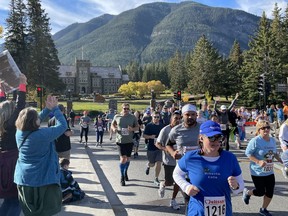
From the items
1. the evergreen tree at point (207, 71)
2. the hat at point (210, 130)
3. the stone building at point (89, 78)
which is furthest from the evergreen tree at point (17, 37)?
the stone building at point (89, 78)

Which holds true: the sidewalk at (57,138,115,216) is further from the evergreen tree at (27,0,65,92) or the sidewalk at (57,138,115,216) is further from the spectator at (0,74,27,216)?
the evergreen tree at (27,0,65,92)

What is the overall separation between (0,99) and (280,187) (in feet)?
21.0

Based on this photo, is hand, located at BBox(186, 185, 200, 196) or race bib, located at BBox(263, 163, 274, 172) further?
race bib, located at BBox(263, 163, 274, 172)

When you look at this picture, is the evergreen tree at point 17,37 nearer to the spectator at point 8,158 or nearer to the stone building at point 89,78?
the spectator at point 8,158

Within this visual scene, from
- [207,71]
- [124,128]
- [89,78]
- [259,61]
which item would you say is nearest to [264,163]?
[124,128]

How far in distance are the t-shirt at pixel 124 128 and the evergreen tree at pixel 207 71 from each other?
58.8 m

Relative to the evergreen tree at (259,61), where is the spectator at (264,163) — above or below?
below

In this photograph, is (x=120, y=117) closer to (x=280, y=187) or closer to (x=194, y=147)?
(x=194, y=147)

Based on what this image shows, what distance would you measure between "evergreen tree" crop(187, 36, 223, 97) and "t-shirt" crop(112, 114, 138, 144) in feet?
193

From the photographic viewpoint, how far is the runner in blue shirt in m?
3.35

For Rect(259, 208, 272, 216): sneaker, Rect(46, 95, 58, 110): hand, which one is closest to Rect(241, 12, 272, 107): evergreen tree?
Rect(259, 208, 272, 216): sneaker

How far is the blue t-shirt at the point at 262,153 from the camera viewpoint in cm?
597

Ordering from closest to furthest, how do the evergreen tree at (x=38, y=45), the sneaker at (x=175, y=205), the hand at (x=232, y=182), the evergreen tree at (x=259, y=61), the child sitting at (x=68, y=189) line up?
the hand at (x=232, y=182) < the sneaker at (x=175, y=205) < the child sitting at (x=68, y=189) < the evergreen tree at (x=259, y=61) < the evergreen tree at (x=38, y=45)

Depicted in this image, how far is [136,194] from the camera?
24.8 feet
